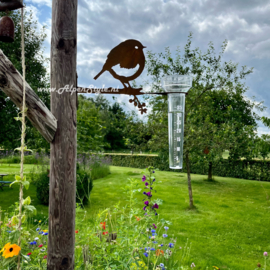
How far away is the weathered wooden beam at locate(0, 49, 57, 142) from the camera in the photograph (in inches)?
56.2

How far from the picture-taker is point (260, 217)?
22.2 feet

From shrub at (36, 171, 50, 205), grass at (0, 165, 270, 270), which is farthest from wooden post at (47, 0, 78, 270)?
shrub at (36, 171, 50, 205)

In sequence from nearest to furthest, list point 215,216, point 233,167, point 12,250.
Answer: point 12,250, point 215,216, point 233,167

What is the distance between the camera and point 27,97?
1.49 metres

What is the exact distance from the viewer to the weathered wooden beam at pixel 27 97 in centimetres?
143

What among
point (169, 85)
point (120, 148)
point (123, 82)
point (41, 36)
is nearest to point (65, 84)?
point (123, 82)

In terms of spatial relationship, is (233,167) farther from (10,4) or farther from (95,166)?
(10,4)

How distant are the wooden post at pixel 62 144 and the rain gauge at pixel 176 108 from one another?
2.55ft

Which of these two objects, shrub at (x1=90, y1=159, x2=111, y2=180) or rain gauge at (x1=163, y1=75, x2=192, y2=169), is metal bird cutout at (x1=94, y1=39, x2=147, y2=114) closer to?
rain gauge at (x1=163, y1=75, x2=192, y2=169)

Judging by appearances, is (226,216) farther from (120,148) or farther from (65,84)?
(120,148)

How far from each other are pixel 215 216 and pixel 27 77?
6.74 metres

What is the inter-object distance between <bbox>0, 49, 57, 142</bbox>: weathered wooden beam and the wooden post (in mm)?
75

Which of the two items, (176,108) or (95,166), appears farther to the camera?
(95,166)

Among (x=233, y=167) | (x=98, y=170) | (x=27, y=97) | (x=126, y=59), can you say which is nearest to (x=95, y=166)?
(x=98, y=170)
